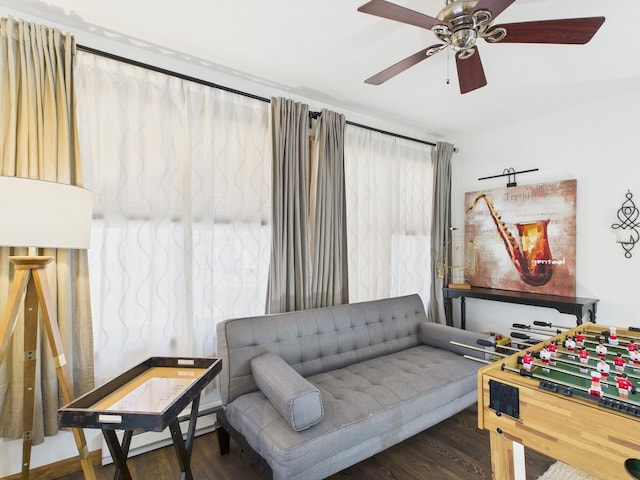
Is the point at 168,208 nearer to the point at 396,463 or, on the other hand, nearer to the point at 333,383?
the point at 333,383

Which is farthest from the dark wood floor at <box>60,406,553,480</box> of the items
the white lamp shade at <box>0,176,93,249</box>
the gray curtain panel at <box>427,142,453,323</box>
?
the gray curtain panel at <box>427,142,453,323</box>

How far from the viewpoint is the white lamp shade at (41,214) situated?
1250 mm

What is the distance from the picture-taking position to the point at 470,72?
1.80 metres

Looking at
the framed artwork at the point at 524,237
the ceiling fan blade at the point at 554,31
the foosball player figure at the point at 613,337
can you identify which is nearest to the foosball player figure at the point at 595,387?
the foosball player figure at the point at 613,337

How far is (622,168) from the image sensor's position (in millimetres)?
2701

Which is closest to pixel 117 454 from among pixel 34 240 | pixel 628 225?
pixel 34 240

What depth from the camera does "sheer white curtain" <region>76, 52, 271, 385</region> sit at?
6.38ft

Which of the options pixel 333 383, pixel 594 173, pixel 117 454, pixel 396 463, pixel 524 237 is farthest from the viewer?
pixel 524 237

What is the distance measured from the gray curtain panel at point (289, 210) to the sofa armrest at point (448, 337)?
1.09 meters

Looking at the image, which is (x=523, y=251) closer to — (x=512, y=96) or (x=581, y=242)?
(x=581, y=242)

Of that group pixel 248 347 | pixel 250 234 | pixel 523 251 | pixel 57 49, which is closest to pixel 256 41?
pixel 57 49

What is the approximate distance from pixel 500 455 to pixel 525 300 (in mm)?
2016

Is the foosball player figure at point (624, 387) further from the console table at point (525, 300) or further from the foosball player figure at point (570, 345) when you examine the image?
the console table at point (525, 300)

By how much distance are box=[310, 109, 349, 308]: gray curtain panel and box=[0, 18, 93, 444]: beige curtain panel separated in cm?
160
